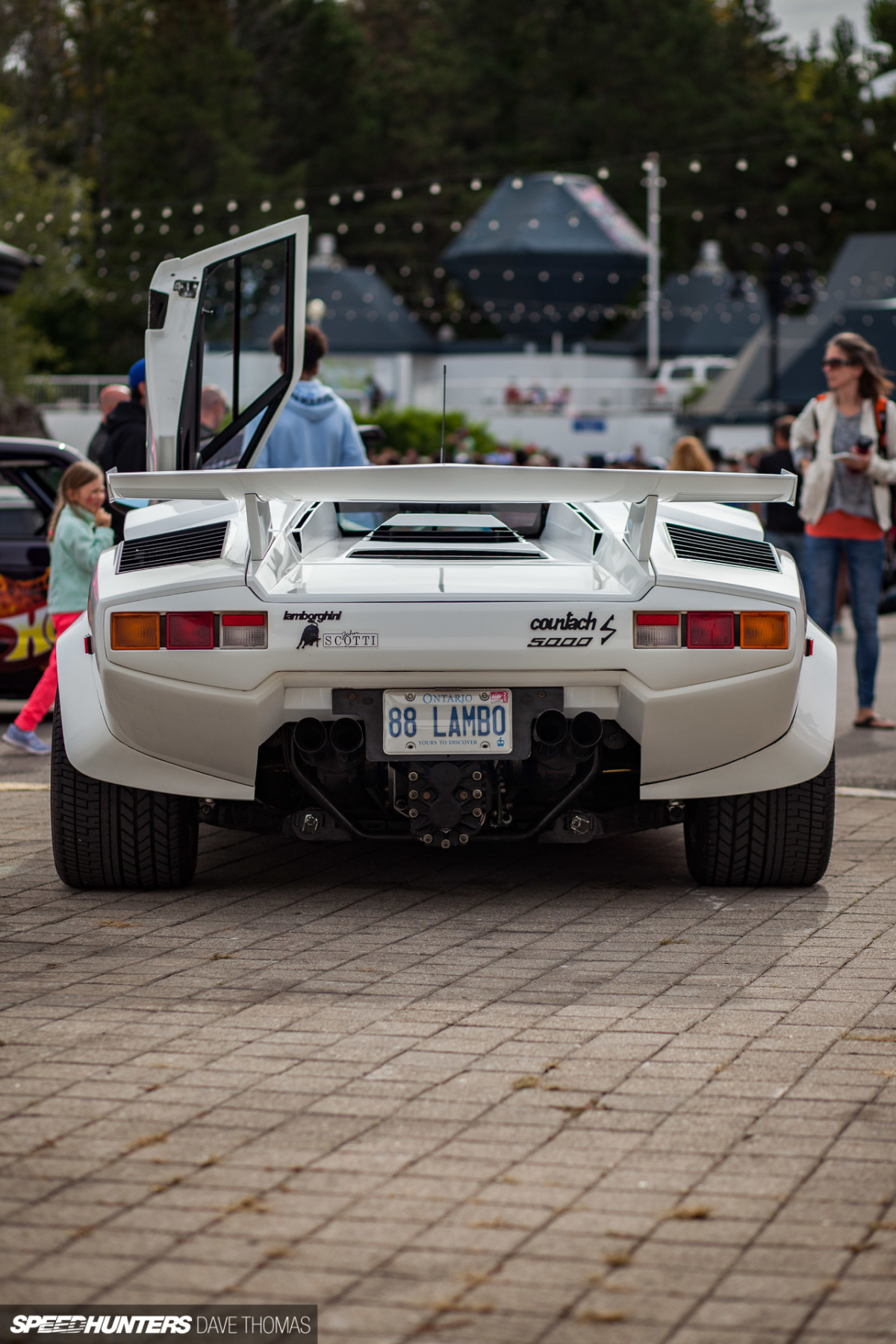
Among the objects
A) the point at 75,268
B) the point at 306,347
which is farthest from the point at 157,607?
the point at 75,268

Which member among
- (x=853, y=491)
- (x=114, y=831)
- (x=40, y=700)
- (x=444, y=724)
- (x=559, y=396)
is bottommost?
(x=114, y=831)

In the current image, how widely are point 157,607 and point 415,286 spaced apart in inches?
3163

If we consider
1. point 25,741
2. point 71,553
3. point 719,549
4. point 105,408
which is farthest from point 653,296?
point 719,549

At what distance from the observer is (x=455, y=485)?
4914mm

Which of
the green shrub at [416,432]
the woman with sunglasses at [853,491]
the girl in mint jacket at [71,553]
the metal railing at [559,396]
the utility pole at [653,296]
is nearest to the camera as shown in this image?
the girl in mint jacket at [71,553]

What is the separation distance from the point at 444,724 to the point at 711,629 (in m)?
0.80

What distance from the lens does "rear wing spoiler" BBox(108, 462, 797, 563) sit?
4.85m

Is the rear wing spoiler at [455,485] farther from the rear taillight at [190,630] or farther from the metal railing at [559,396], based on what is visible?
the metal railing at [559,396]

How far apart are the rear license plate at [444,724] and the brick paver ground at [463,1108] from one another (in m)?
0.52

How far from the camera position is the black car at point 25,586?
9.74m

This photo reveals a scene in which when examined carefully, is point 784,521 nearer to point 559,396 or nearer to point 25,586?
point 25,586

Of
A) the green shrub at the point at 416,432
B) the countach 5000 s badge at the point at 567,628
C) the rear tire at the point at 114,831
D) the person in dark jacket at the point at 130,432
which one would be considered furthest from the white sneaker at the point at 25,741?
the green shrub at the point at 416,432

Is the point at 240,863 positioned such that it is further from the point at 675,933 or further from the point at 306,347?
the point at 306,347

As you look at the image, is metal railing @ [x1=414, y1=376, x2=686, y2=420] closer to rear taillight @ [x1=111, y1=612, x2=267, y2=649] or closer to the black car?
the black car
